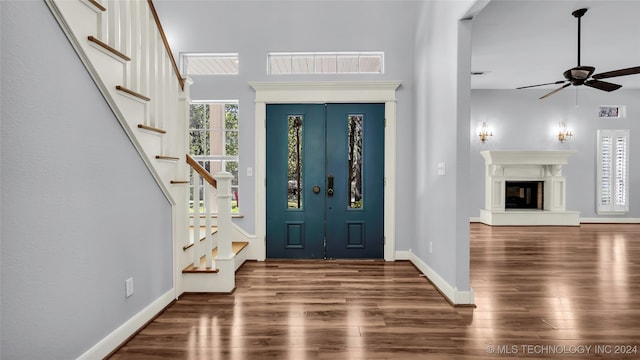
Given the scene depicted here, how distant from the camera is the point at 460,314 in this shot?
9.31 feet

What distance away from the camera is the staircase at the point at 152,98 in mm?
1985

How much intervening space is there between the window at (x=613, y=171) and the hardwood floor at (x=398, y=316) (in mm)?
4561

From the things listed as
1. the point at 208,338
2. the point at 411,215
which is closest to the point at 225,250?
the point at 208,338

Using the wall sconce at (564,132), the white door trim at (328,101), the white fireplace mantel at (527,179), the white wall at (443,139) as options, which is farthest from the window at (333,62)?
the wall sconce at (564,132)

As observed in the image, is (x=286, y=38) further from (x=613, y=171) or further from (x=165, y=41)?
(x=613, y=171)

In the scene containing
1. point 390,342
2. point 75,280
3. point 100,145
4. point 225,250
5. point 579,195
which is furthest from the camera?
point 579,195

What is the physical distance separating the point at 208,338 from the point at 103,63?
191cm

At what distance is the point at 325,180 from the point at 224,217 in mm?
1730

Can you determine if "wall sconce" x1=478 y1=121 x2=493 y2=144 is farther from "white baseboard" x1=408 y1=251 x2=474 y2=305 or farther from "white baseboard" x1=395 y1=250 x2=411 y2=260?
"white baseboard" x1=408 y1=251 x2=474 y2=305

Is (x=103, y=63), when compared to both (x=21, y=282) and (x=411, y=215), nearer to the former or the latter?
(x=21, y=282)

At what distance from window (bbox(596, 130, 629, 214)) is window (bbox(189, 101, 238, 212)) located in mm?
8476

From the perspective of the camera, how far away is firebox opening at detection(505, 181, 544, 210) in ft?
27.5

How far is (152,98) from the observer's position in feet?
9.09

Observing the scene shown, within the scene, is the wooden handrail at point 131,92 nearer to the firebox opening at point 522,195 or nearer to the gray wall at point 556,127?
the gray wall at point 556,127
